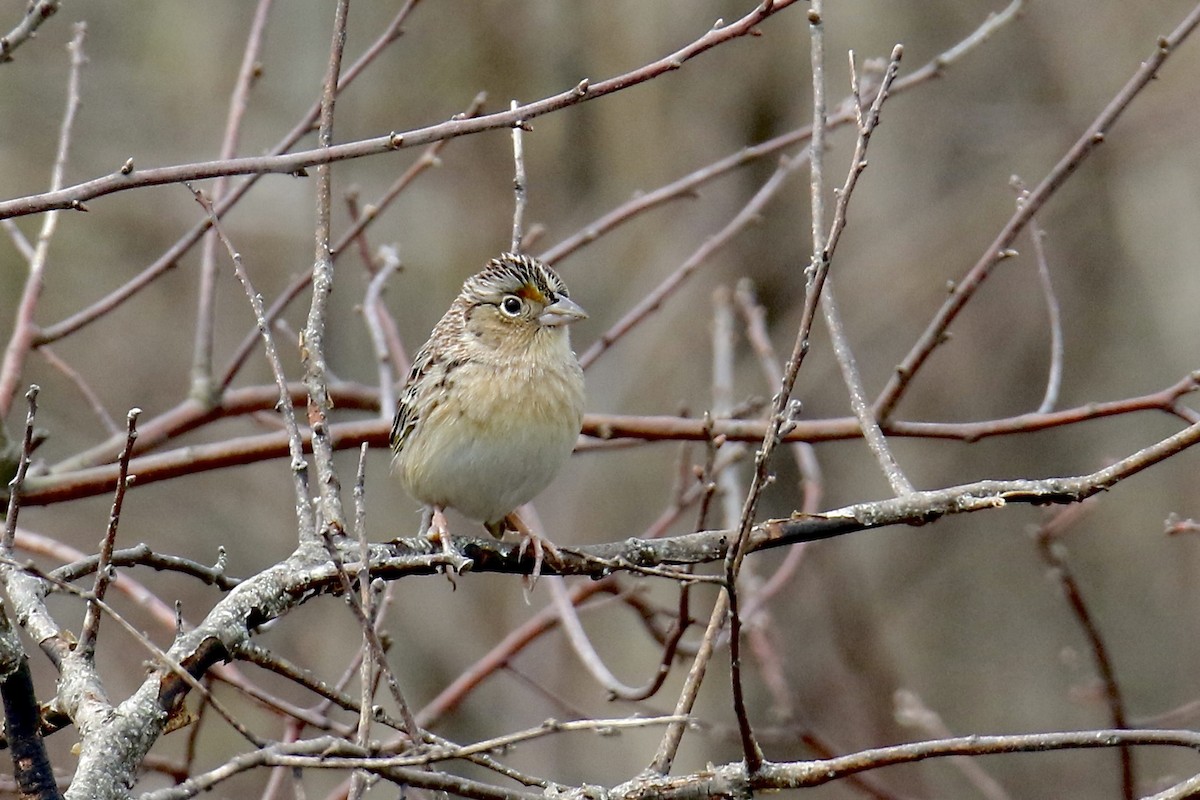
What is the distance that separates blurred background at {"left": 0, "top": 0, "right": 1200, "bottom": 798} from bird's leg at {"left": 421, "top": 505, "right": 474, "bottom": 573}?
16.5 ft

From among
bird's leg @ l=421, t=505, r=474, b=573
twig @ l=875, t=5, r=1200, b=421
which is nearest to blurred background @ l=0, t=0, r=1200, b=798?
bird's leg @ l=421, t=505, r=474, b=573

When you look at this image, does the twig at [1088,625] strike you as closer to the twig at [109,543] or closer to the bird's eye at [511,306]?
the bird's eye at [511,306]

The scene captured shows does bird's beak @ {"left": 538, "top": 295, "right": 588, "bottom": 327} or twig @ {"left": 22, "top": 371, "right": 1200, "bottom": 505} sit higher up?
bird's beak @ {"left": 538, "top": 295, "right": 588, "bottom": 327}

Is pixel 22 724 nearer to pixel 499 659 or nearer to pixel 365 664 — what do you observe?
pixel 365 664

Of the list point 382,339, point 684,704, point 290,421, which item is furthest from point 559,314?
point 684,704

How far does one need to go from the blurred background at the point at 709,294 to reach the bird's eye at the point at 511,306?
4.91 metres

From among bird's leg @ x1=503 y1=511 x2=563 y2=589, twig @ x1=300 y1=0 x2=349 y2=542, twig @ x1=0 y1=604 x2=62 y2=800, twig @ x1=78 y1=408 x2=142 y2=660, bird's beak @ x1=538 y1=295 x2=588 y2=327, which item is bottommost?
twig @ x1=0 y1=604 x2=62 y2=800

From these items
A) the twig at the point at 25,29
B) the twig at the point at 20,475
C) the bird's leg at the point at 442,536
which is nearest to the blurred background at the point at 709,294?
the bird's leg at the point at 442,536

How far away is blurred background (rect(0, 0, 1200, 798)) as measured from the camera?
33.3 feet

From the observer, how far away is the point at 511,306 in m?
4.88

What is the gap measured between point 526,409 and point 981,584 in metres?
8.54

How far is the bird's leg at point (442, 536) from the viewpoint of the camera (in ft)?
9.33

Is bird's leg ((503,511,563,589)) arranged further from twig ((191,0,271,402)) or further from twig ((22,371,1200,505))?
twig ((191,0,271,402))

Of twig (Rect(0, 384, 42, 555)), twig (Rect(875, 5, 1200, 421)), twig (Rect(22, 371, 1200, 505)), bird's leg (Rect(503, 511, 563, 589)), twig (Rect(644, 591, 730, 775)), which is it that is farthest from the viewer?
twig (Rect(22, 371, 1200, 505))
